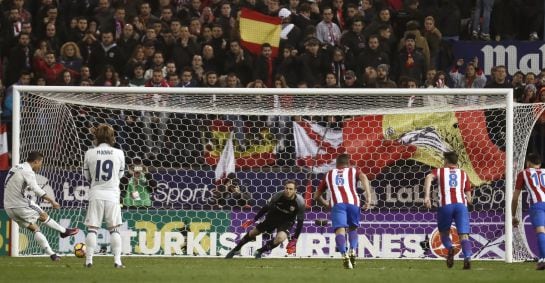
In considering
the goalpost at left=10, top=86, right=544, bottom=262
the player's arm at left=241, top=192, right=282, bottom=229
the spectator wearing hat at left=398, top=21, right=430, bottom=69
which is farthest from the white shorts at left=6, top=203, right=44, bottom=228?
the spectator wearing hat at left=398, top=21, right=430, bottom=69

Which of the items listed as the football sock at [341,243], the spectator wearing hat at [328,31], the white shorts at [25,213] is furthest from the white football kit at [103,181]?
the spectator wearing hat at [328,31]

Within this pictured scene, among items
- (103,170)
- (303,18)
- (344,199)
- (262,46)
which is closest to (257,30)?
(262,46)

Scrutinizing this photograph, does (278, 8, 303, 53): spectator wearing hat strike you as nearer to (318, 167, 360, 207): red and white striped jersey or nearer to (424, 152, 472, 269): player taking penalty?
(318, 167, 360, 207): red and white striped jersey

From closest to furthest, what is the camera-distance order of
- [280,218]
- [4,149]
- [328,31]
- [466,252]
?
[466,252]
[280,218]
[4,149]
[328,31]

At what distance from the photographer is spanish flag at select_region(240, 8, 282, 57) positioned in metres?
24.3

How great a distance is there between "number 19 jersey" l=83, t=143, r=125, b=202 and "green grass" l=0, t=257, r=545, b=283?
949 mm

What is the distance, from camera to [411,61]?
23.9m

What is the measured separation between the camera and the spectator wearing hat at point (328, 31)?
2492 cm

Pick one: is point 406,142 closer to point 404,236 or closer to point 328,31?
point 404,236

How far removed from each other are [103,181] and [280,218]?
4965mm

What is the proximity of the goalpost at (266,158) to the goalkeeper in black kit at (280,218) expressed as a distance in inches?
28.4

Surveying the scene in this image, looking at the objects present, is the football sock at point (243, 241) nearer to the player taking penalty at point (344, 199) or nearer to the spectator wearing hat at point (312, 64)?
the player taking penalty at point (344, 199)

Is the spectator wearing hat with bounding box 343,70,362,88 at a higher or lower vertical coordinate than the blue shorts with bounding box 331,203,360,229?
higher

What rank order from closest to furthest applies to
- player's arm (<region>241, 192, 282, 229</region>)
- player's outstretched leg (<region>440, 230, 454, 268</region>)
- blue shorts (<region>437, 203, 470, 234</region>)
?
player's outstretched leg (<region>440, 230, 454, 268</region>) → blue shorts (<region>437, 203, 470, 234</region>) → player's arm (<region>241, 192, 282, 229</region>)
